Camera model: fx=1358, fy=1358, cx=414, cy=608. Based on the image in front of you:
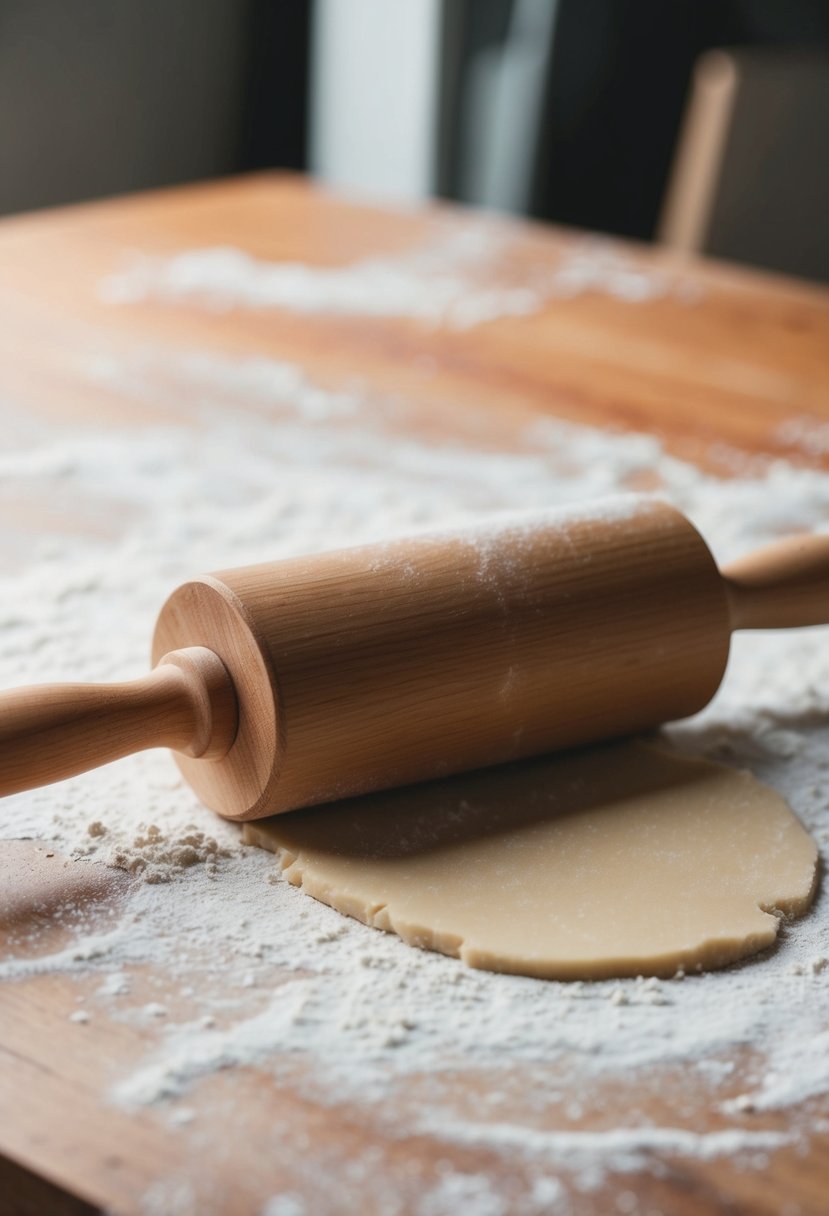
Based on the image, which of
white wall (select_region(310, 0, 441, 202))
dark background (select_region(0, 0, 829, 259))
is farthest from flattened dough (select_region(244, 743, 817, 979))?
white wall (select_region(310, 0, 441, 202))

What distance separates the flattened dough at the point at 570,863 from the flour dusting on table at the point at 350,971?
0.05 ft

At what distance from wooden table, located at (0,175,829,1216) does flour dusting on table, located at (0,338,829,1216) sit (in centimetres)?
1

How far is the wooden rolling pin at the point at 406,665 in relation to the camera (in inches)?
27.2

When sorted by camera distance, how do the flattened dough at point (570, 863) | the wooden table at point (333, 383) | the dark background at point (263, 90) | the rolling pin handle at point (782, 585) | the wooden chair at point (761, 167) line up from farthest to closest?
the dark background at point (263, 90)
the wooden chair at point (761, 167)
the rolling pin handle at point (782, 585)
the flattened dough at point (570, 863)
the wooden table at point (333, 383)

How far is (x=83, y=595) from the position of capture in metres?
0.99

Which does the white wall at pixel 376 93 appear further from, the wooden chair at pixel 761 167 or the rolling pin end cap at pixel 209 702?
the rolling pin end cap at pixel 209 702

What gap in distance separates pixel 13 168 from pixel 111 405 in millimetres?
1952

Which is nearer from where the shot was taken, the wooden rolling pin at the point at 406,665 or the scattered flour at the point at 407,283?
the wooden rolling pin at the point at 406,665

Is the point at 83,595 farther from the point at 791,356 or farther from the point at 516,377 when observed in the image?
the point at 791,356

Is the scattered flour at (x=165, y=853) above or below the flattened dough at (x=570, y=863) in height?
below

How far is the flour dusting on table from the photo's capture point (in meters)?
0.56

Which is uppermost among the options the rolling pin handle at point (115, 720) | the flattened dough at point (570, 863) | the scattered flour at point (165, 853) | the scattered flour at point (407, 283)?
the rolling pin handle at point (115, 720)

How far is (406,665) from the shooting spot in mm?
721

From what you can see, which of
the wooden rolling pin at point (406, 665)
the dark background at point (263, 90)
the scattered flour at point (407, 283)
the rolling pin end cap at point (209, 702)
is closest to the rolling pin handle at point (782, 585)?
the wooden rolling pin at point (406, 665)
